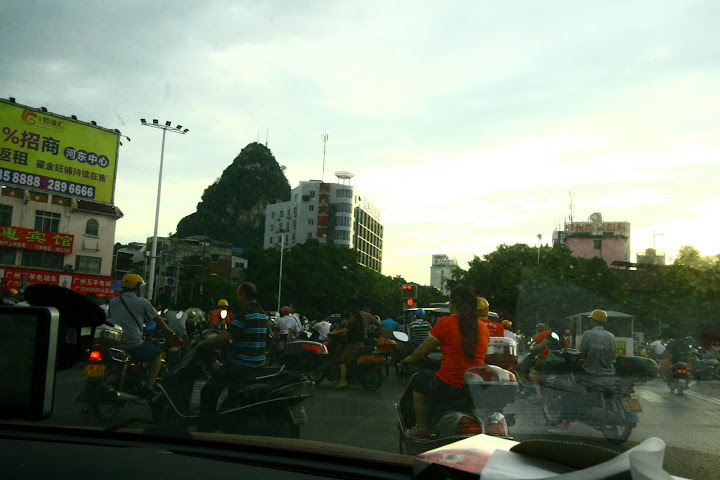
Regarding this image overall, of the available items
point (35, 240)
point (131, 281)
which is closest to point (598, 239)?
point (35, 240)

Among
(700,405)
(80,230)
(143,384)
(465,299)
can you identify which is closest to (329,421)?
(143,384)

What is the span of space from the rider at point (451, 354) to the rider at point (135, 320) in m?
3.40

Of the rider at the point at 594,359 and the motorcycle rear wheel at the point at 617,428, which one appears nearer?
the motorcycle rear wheel at the point at 617,428

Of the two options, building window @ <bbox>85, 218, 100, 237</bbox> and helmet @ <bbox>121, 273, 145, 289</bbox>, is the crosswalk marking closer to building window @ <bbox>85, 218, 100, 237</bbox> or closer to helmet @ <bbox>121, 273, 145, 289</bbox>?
helmet @ <bbox>121, 273, 145, 289</bbox>

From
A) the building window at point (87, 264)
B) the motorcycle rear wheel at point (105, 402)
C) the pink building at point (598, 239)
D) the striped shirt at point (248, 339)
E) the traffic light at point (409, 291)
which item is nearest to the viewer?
the striped shirt at point (248, 339)

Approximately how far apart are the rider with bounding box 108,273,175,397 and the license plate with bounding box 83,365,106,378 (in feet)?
1.42

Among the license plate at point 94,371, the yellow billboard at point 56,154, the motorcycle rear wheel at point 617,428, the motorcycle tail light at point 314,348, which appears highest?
the yellow billboard at point 56,154

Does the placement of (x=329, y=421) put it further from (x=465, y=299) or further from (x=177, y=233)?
(x=177, y=233)

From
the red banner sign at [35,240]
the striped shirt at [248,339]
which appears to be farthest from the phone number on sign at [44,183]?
the striped shirt at [248,339]

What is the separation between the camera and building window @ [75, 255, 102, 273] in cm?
4672

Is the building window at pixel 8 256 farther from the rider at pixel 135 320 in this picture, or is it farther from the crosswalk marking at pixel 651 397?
the rider at pixel 135 320

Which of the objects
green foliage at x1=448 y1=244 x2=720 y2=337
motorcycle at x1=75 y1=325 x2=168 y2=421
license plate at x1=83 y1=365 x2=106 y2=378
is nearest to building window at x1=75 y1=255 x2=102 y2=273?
green foliage at x1=448 y1=244 x2=720 y2=337

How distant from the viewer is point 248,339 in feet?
19.2

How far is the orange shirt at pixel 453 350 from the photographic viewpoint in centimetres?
506
